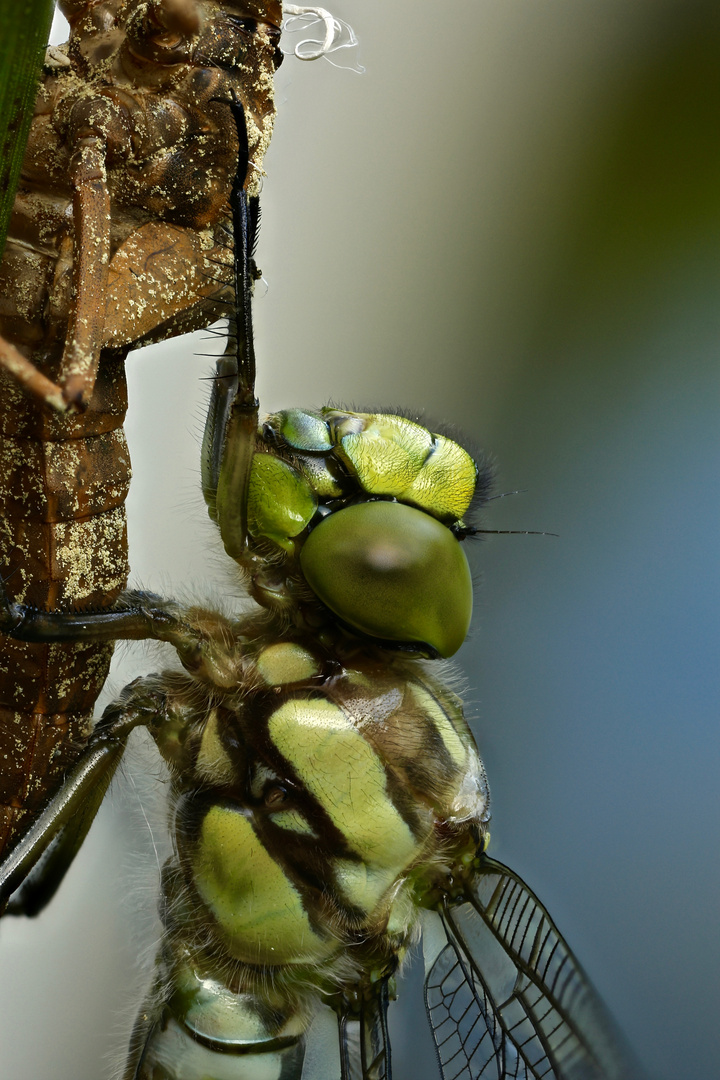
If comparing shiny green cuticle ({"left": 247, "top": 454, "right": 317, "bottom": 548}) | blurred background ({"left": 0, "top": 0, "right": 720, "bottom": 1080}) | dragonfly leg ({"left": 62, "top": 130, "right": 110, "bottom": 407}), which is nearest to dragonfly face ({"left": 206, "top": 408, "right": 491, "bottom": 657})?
shiny green cuticle ({"left": 247, "top": 454, "right": 317, "bottom": 548})

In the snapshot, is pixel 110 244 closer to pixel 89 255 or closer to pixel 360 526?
pixel 89 255

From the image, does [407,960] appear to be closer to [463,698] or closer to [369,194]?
[463,698]

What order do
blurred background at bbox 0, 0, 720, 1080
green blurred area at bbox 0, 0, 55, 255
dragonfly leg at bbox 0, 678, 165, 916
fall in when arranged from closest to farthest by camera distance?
1. green blurred area at bbox 0, 0, 55, 255
2. dragonfly leg at bbox 0, 678, 165, 916
3. blurred background at bbox 0, 0, 720, 1080

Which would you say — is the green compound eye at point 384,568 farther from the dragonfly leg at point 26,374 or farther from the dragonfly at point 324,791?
the dragonfly leg at point 26,374

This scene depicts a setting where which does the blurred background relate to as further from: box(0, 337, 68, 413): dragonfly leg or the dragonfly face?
box(0, 337, 68, 413): dragonfly leg

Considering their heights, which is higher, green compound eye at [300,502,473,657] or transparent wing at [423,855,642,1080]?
green compound eye at [300,502,473,657]

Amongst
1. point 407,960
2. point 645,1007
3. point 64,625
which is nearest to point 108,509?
point 64,625
